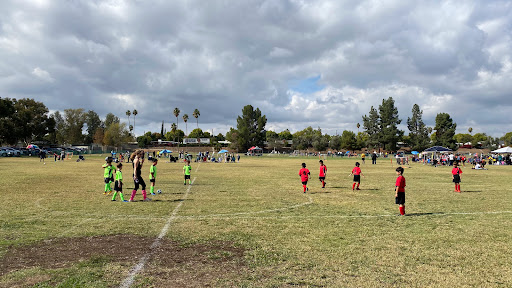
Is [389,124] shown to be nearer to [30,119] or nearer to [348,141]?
[348,141]

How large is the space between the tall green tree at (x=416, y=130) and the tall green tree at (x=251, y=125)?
178 ft

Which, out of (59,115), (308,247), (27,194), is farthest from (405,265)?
(59,115)

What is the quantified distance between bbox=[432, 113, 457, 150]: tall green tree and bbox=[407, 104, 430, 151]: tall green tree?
3.94 m

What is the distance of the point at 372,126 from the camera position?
377 ft

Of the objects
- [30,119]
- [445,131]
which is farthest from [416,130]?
[30,119]

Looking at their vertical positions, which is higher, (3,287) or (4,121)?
(4,121)

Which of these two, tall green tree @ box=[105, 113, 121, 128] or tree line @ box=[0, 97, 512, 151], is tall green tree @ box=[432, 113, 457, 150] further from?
tall green tree @ box=[105, 113, 121, 128]

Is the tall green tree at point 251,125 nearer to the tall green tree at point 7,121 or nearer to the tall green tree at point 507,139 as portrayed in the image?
the tall green tree at point 7,121

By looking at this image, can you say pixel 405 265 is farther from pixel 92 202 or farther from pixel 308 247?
pixel 92 202

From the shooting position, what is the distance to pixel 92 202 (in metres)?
12.9

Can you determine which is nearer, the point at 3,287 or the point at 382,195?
the point at 3,287

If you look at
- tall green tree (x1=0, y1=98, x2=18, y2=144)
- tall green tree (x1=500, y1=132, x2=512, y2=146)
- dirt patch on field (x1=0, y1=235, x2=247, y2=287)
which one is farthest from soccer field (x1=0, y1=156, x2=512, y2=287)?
tall green tree (x1=500, y1=132, x2=512, y2=146)

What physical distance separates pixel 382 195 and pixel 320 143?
384 ft

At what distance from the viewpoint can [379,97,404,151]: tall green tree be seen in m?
108
